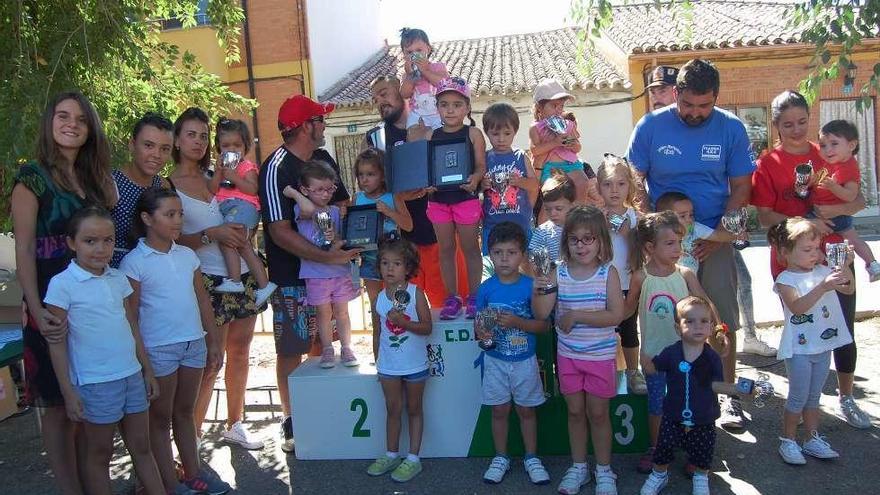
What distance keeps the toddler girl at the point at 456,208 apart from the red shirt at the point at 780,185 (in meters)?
1.69

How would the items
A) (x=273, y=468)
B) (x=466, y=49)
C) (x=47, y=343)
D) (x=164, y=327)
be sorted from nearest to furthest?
(x=47, y=343) → (x=164, y=327) → (x=273, y=468) → (x=466, y=49)

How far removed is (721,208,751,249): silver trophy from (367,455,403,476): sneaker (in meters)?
2.34

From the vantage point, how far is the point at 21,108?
458cm

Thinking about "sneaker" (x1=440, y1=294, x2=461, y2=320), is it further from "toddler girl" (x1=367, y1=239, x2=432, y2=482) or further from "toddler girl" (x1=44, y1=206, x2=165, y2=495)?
"toddler girl" (x1=44, y1=206, x2=165, y2=495)

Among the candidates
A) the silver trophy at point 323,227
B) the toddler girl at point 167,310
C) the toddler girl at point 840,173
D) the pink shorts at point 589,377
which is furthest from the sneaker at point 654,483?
the toddler girl at point 167,310

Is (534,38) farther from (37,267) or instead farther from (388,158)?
(37,267)

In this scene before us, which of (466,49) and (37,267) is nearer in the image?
(37,267)

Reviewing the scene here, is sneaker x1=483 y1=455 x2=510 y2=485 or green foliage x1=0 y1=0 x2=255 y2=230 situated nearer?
sneaker x1=483 y1=455 x2=510 y2=485

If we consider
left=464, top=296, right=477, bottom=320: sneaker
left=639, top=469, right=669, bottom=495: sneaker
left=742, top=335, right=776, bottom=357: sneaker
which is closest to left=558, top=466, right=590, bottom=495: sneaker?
left=639, top=469, right=669, bottom=495: sneaker

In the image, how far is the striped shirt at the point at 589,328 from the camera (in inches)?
144

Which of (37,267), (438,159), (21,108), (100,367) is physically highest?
(21,108)

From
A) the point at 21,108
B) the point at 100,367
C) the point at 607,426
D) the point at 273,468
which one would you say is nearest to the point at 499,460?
the point at 607,426

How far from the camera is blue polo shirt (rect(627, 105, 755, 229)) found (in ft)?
13.8

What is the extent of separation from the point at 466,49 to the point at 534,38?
7.53ft
